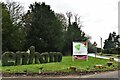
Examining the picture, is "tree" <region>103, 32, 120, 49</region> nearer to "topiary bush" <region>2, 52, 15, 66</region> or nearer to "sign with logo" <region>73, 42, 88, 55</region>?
"sign with logo" <region>73, 42, 88, 55</region>

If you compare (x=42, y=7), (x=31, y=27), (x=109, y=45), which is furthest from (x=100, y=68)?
(x=109, y=45)

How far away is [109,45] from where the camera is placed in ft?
389

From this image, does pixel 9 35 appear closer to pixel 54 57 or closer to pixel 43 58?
pixel 54 57

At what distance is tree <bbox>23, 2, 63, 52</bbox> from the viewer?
61.3 meters

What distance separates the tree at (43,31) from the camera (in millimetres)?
61344

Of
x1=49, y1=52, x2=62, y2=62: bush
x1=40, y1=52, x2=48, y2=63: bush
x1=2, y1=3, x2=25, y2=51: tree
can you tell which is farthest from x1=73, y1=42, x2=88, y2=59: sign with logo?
x1=2, y1=3, x2=25, y2=51: tree

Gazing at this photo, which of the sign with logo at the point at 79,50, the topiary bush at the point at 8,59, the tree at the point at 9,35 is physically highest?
the tree at the point at 9,35

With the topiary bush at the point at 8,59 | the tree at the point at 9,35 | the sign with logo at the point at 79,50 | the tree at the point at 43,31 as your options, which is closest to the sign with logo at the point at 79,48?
the sign with logo at the point at 79,50

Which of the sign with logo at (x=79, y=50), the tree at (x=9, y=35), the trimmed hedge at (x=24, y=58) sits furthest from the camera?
the tree at (x=9, y=35)

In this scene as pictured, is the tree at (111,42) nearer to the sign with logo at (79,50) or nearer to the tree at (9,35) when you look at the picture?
the tree at (9,35)

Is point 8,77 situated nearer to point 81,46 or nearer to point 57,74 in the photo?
point 57,74

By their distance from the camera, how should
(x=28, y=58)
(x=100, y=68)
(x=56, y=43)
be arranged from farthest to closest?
1. (x=56, y=43)
2. (x=28, y=58)
3. (x=100, y=68)

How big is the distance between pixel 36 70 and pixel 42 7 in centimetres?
4957

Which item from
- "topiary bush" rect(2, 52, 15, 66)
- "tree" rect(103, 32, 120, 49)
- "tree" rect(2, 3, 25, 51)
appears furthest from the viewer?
"tree" rect(103, 32, 120, 49)
